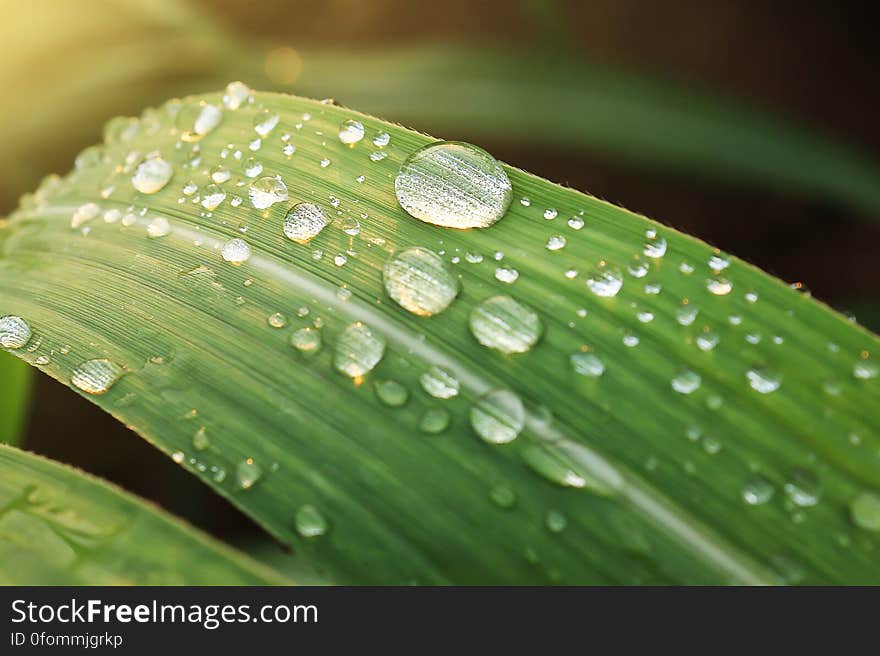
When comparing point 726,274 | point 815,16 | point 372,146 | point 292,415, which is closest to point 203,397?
point 292,415

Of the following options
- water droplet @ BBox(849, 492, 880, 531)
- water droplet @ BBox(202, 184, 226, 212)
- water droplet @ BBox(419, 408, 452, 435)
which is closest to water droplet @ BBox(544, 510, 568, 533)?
water droplet @ BBox(419, 408, 452, 435)

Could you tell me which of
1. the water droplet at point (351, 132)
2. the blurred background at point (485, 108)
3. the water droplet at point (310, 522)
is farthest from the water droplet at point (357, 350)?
the blurred background at point (485, 108)

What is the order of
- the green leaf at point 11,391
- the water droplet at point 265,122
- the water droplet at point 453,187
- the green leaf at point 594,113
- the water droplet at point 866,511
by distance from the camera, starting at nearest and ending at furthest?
the water droplet at point 866,511, the water droplet at point 453,187, the water droplet at point 265,122, the green leaf at point 11,391, the green leaf at point 594,113

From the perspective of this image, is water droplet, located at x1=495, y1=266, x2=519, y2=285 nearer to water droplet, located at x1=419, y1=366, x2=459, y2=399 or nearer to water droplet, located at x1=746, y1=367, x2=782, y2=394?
water droplet, located at x1=419, y1=366, x2=459, y2=399

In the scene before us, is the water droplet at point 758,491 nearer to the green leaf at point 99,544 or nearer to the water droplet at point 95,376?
the green leaf at point 99,544

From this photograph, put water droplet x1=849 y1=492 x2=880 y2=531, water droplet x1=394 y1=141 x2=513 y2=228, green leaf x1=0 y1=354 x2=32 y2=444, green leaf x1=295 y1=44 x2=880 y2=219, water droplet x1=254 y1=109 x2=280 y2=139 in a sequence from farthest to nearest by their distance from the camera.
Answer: green leaf x1=295 y1=44 x2=880 y2=219 → green leaf x1=0 y1=354 x2=32 y2=444 → water droplet x1=254 y1=109 x2=280 y2=139 → water droplet x1=394 y1=141 x2=513 y2=228 → water droplet x1=849 y1=492 x2=880 y2=531

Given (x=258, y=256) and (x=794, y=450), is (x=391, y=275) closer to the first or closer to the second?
(x=258, y=256)
